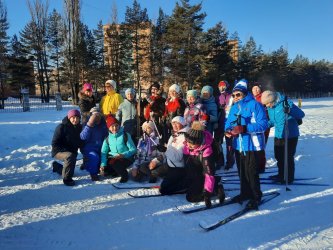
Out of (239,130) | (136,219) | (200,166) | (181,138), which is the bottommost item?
(136,219)

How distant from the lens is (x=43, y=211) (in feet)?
13.8

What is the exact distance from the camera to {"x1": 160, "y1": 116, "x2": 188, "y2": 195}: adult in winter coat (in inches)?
192

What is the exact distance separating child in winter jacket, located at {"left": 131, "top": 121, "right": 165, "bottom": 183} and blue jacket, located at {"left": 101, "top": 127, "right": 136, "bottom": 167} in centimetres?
21

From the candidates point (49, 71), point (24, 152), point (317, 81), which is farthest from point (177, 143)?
point (317, 81)

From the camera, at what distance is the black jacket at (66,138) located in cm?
584

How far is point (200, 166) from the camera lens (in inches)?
181

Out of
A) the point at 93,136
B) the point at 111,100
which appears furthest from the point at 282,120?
the point at 111,100

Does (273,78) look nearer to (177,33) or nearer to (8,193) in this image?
(177,33)


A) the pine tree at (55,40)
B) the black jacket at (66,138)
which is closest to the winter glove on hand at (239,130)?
the black jacket at (66,138)

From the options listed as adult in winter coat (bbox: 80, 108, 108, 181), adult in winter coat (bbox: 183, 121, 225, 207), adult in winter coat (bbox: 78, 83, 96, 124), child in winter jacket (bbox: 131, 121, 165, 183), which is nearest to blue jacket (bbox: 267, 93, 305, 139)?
adult in winter coat (bbox: 183, 121, 225, 207)

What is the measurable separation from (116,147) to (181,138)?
1.46 metres

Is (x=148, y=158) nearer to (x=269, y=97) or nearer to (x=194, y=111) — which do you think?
(x=194, y=111)

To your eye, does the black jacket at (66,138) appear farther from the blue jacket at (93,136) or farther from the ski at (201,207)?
the ski at (201,207)

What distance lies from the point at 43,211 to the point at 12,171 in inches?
107
